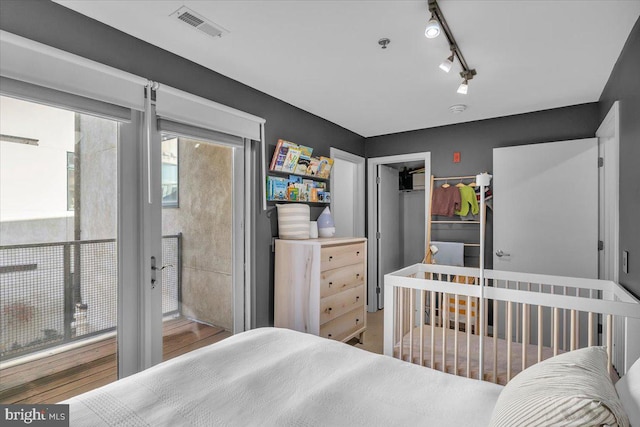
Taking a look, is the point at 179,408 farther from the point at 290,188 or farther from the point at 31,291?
the point at 290,188

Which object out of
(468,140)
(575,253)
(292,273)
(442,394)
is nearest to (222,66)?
(292,273)

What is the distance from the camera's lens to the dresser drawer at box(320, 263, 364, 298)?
284cm

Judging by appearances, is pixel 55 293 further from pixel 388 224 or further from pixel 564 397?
pixel 388 224

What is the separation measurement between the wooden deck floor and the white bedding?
3.06ft

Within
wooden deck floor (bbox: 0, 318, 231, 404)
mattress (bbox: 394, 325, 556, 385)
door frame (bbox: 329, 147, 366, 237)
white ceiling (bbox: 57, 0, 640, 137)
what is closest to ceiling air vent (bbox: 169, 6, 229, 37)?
white ceiling (bbox: 57, 0, 640, 137)

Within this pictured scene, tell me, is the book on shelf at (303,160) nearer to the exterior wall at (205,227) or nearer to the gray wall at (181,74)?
the gray wall at (181,74)

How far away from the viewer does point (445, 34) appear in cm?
194

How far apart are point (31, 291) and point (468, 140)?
4032mm

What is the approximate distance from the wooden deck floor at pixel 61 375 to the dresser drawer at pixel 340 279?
128 centimetres

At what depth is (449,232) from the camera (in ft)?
13.0

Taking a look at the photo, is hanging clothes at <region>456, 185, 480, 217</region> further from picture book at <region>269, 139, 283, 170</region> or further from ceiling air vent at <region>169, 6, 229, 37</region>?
ceiling air vent at <region>169, 6, 229, 37</region>

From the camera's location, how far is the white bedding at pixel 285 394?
40.8 inches

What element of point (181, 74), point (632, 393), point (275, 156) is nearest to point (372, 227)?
point (275, 156)

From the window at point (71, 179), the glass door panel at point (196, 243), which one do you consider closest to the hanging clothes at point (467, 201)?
the glass door panel at point (196, 243)
